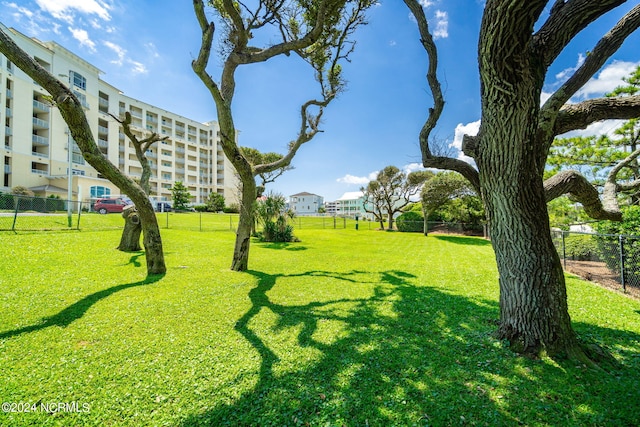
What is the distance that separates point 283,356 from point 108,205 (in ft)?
87.9

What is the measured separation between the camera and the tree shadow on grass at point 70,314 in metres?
3.30

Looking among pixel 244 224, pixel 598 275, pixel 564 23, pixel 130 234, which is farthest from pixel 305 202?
pixel 564 23

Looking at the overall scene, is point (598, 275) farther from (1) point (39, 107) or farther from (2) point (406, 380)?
(1) point (39, 107)

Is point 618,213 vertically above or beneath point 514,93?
beneath

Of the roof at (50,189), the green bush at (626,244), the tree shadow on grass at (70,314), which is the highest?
the roof at (50,189)

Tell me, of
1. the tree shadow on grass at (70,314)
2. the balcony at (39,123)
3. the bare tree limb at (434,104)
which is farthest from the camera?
the balcony at (39,123)

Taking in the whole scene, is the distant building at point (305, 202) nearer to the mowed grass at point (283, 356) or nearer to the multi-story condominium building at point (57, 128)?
the multi-story condominium building at point (57, 128)

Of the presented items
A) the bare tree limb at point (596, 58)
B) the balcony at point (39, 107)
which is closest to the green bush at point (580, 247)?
the bare tree limb at point (596, 58)

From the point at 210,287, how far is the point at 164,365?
9.70ft

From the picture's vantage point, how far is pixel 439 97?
4133 mm

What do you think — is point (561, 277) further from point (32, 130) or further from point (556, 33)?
point (32, 130)

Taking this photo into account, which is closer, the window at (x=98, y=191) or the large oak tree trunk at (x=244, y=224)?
the large oak tree trunk at (x=244, y=224)

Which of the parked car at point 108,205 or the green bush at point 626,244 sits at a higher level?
the parked car at point 108,205

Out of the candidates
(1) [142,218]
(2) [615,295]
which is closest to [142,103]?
(1) [142,218]
